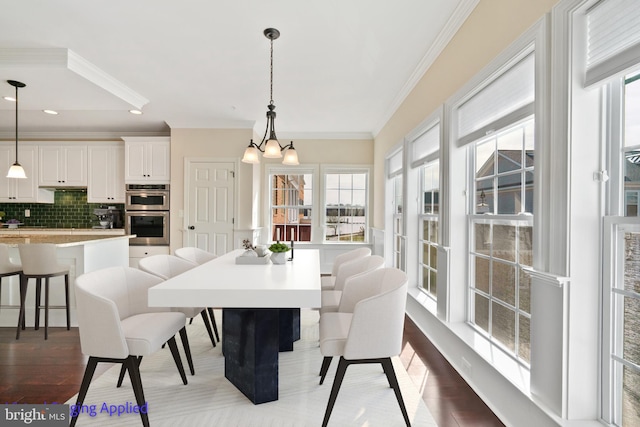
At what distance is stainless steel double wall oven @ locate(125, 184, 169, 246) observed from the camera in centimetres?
550

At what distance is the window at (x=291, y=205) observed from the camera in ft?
20.7

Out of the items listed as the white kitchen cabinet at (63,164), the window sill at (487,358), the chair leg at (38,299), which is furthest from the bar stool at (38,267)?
the window sill at (487,358)

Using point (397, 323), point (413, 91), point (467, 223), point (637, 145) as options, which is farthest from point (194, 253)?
point (637, 145)

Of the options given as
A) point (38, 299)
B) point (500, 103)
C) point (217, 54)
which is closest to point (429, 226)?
point (500, 103)

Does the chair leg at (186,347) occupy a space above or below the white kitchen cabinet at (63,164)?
below

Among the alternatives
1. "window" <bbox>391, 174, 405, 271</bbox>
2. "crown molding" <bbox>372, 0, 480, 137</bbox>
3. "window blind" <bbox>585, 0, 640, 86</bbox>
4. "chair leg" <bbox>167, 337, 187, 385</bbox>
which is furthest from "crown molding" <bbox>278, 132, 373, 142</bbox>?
"window blind" <bbox>585, 0, 640, 86</bbox>

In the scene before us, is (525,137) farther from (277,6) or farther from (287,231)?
(287,231)

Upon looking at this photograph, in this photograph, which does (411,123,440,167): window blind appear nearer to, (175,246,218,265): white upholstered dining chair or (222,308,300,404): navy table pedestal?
(222,308,300,404): navy table pedestal

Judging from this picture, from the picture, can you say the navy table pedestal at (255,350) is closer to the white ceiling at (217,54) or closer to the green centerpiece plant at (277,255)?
the green centerpiece plant at (277,255)

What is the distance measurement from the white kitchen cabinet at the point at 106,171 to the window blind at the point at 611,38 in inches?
251

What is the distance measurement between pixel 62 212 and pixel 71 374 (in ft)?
16.0

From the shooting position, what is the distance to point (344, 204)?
6301mm

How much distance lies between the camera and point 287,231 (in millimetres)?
6352

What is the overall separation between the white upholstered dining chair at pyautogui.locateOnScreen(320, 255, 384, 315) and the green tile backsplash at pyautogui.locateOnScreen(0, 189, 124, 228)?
544 centimetres
